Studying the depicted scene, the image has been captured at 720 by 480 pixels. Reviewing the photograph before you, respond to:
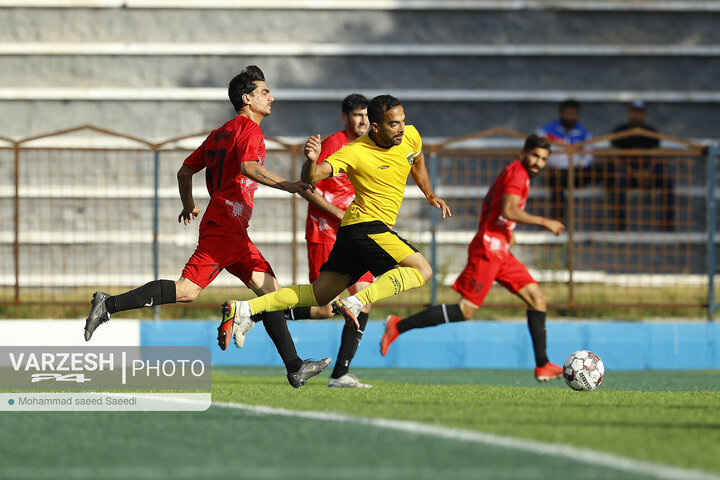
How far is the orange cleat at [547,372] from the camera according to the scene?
10.2 meters

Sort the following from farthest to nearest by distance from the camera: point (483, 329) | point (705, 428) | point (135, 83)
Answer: point (135, 83)
point (483, 329)
point (705, 428)

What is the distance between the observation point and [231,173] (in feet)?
27.0

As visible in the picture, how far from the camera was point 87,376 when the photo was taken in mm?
9508

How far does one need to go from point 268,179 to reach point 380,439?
2.80 m

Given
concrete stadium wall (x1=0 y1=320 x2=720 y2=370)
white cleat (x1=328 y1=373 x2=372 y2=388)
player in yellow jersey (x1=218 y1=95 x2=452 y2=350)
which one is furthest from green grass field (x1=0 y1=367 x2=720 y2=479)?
concrete stadium wall (x1=0 y1=320 x2=720 y2=370)

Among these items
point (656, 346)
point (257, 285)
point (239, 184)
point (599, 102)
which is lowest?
point (656, 346)

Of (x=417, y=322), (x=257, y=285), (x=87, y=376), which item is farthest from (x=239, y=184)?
(x=417, y=322)

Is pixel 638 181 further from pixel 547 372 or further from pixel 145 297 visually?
pixel 145 297

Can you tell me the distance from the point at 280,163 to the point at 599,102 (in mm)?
5724

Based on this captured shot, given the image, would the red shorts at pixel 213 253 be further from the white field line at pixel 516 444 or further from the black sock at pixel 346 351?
the white field line at pixel 516 444

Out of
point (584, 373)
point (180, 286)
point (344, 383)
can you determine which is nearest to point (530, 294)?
point (584, 373)

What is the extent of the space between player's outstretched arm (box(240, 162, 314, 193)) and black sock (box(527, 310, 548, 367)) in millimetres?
3349

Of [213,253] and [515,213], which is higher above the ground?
[515,213]

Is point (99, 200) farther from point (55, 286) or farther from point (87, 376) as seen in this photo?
point (87, 376)
